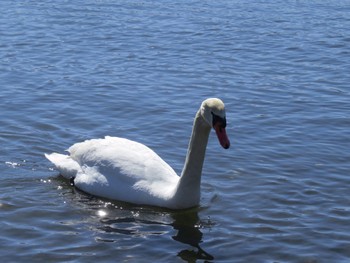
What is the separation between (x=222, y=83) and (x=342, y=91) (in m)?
2.32

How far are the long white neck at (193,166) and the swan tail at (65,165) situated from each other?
1798mm

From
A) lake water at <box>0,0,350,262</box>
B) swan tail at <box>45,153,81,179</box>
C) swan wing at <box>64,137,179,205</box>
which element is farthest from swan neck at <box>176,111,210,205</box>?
swan tail at <box>45,153,81,179</box>

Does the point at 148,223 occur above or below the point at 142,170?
below

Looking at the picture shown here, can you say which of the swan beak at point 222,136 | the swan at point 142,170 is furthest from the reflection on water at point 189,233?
the swan beak at point 222,136

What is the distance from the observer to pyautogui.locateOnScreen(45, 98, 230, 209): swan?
1055 centimetres

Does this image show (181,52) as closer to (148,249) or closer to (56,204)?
(56,204)

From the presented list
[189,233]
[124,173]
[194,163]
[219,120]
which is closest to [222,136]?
[219,120]

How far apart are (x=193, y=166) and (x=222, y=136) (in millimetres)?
771

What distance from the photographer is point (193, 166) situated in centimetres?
1070

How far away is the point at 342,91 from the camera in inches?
653

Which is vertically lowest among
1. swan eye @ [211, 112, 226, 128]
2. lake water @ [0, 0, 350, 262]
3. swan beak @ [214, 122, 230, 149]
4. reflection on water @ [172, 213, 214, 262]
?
reflection on water @ [172, 213, 214, 262]

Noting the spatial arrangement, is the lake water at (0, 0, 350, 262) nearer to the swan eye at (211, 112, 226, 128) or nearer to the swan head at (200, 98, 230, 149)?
the swan head at (200, 98, 230, 149)

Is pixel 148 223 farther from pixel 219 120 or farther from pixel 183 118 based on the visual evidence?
pixel 183 118

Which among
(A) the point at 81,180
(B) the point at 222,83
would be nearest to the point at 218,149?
(A) the point at 81,180
